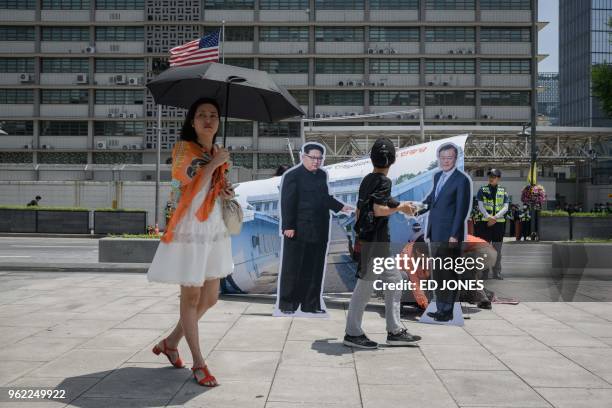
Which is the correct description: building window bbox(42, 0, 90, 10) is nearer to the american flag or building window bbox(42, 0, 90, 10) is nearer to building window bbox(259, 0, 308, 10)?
building window bbox(259, 0, 308, 10)

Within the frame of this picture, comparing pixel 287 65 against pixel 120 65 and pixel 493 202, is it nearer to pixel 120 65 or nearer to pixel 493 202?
pixel 120 65

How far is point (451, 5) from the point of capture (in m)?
50.0

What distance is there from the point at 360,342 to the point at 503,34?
49.9 metres

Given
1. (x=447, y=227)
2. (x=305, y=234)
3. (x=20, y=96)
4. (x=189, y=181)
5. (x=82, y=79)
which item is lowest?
(x=305, y=234)

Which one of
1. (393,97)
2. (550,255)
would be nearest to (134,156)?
(393,97)

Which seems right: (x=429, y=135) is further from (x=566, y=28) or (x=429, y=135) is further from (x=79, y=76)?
(x=566, y=28)

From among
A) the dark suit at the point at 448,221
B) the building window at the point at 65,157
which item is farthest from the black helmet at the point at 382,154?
the building window at the point at 65,157

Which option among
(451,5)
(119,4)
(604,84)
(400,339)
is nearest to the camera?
(400,339)

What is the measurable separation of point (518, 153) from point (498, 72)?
14681 millimetres

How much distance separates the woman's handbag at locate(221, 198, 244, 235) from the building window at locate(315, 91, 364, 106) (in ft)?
154

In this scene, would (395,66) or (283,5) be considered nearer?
(283,5)

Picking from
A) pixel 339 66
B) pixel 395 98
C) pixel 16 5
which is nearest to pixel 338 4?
pixel 339 66

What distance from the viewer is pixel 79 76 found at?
50.2 metres

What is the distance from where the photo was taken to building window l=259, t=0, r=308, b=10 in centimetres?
4984
